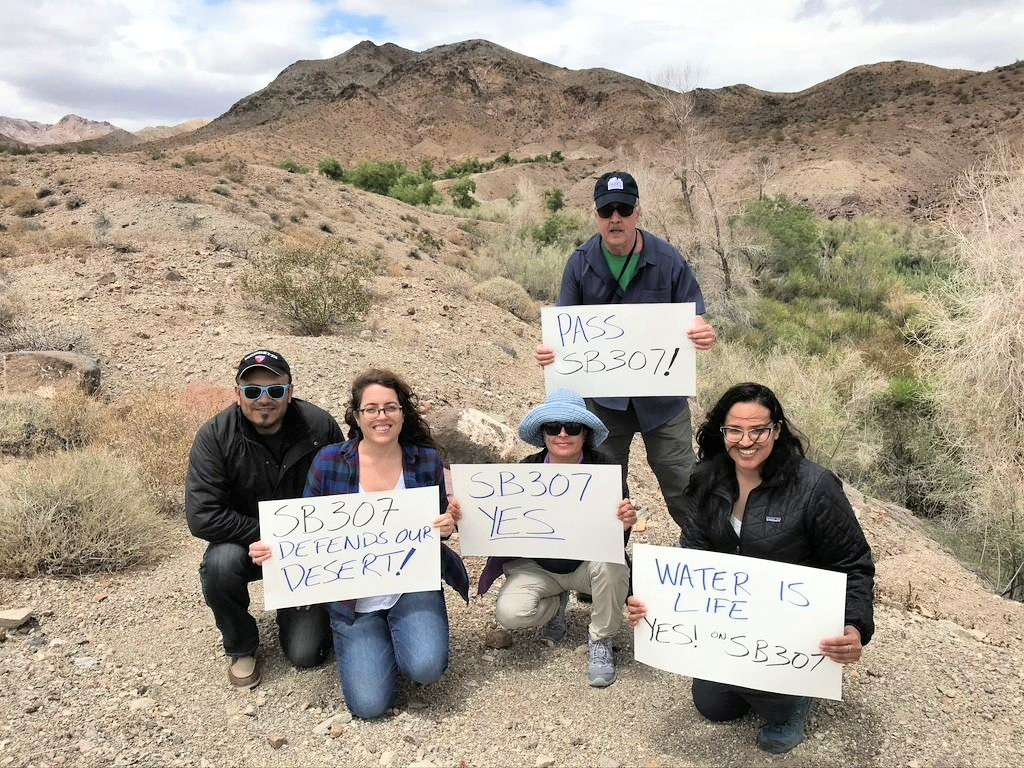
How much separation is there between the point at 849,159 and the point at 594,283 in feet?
125

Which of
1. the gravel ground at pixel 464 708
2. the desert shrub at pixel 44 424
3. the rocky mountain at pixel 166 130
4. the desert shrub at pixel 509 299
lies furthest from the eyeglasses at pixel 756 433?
the rocky mountain at pixel 166 130

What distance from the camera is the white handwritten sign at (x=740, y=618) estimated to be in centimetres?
243

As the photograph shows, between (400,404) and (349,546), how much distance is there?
2.11ft

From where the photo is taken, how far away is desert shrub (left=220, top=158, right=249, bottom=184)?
1841 centimetres

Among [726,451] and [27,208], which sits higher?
[27,208]

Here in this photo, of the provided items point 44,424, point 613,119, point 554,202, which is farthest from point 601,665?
point 613,119

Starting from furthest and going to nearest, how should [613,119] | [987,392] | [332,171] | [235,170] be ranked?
[613,119], [332,171], [235,170], [987,392]

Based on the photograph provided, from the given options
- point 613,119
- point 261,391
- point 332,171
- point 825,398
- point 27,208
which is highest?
point 613,119

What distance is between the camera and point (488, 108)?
75.6m

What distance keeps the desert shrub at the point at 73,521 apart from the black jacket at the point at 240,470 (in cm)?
143

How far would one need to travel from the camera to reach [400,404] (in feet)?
10.2

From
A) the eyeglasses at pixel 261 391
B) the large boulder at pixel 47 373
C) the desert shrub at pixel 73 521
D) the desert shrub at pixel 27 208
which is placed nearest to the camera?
the eyeglasses at pixel 261 391

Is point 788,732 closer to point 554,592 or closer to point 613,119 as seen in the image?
point 554,592

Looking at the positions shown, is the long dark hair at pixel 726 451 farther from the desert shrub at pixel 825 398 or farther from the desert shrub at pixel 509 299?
the desert shrub at pixel 509 299
